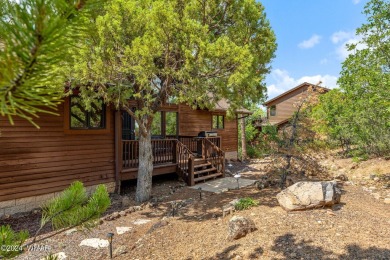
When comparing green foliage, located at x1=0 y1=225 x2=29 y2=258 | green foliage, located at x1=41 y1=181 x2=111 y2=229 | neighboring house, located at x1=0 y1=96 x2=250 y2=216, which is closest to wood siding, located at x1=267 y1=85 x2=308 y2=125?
neighboring house, located at x1=0 y1=96 x2=250 y2=216

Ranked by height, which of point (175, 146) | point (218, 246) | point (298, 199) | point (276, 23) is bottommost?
point (218, 246)

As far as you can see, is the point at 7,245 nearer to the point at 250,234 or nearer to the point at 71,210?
the point at 71,210

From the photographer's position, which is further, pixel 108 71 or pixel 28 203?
pixel 28 203

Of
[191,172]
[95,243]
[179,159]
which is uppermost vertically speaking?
[179,159]

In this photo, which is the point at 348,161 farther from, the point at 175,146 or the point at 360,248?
the point at 360,248

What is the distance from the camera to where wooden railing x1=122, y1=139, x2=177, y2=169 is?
913cm

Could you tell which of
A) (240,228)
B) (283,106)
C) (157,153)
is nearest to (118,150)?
(157,153)

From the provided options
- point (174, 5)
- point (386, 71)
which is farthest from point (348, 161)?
point (174, 5)

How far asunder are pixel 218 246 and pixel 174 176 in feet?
23.9

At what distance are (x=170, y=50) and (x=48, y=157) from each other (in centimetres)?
447

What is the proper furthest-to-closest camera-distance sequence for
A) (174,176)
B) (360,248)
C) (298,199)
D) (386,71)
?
1. (174,176)
2. (386,71)
3. (298,199)
4. (360,248)

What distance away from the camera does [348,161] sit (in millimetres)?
13312

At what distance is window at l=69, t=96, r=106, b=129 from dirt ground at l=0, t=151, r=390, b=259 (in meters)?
2.59

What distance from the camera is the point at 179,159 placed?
10.2 metres
